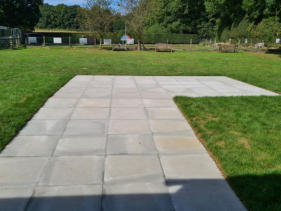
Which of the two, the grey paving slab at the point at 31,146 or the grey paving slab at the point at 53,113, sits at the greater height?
the grey paving slab at the point at 53,113

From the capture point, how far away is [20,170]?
131 inches

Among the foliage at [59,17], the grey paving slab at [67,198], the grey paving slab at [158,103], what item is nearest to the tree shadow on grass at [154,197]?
the grey paving slab at [67,198]

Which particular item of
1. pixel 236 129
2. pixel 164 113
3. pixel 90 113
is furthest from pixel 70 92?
pixel 236 129

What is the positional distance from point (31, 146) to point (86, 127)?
3.84 feet

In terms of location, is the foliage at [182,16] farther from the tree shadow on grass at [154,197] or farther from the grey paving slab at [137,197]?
the grey paving slab at [137,197]

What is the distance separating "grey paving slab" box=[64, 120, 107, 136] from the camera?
4.62 m

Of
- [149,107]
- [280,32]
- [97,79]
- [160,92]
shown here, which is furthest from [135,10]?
[149,107]

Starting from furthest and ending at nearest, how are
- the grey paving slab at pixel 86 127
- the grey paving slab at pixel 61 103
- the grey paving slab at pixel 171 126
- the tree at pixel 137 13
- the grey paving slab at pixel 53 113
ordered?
the tree at pixel 137 13, the grey paving slab at pixel 61 103, the grey paving slab at pixel 53 113, the grey paving slab at pixel 171 126, the grey paving slab at pixel 86 127

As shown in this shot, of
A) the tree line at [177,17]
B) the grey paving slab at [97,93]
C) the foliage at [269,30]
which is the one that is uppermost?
the tree line at [177,17]

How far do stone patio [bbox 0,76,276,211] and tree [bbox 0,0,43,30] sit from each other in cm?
4611

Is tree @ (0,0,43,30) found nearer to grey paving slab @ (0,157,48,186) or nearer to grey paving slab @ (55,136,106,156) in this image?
grey paving slab @ (55,136,106,156)

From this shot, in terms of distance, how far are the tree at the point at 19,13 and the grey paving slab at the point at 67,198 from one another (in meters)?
48.3

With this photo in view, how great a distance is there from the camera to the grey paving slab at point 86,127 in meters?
4.62

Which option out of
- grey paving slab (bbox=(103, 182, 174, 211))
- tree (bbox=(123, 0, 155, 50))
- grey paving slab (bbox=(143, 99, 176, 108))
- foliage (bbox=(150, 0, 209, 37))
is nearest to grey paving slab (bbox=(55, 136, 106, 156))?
grey paving slab (bbox=(103, 182, 174, 211))
